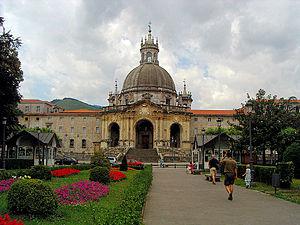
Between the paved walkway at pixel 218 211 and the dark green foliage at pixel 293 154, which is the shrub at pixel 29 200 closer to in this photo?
the paved walkway at pixel 218 211

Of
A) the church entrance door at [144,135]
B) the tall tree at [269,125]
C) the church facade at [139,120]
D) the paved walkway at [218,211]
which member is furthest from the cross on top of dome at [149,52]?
the paved walkway at [218,211]

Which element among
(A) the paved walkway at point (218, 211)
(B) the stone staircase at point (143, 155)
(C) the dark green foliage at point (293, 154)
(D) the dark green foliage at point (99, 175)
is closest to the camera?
(A) the paved walkway at point (218, 211)

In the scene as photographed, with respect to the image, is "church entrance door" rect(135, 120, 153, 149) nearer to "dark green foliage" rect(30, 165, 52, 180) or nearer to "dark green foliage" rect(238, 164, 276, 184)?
"dark green foliage" rect(238, 164, 276, 184)

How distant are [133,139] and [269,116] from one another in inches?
1914

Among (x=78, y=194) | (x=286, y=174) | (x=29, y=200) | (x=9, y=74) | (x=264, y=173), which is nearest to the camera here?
(x=29, y=200)

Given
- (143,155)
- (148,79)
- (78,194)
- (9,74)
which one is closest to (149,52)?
(148,79)

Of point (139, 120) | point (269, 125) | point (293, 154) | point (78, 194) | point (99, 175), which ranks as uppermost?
point (139, 120)

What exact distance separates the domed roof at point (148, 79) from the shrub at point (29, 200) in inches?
3092

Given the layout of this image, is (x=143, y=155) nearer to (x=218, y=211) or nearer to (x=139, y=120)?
(x=139, y=120)

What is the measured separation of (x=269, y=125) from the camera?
3506cm

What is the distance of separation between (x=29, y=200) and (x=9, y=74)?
2599 centimetres

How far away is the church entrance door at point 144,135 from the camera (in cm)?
8569

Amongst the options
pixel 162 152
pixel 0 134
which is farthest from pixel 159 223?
pixel 162 152

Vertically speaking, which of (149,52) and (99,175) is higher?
(149,52)
